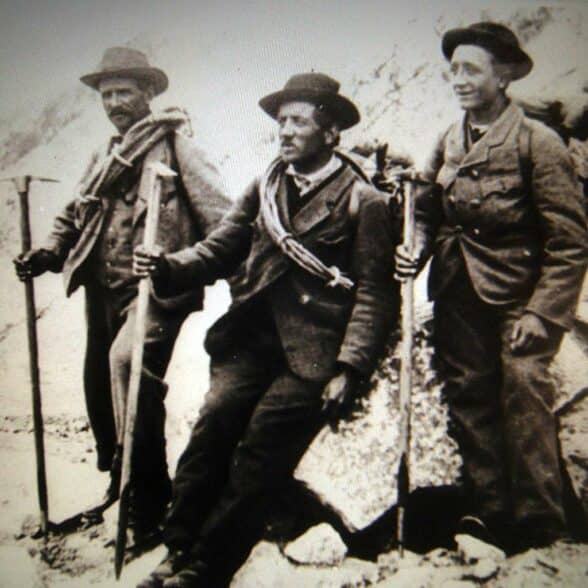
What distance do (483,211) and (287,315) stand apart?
1.00m

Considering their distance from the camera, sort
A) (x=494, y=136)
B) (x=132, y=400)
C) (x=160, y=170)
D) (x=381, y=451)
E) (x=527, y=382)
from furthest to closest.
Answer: (x=160, y=170) < (x=132, y=400) < (x=381, y=451) < (x=494, y=136) < (x=527, y=382)

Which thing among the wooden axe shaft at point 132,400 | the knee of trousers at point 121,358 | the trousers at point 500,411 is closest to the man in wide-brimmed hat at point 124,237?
the knee of trousers at point 121,358

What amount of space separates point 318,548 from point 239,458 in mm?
545

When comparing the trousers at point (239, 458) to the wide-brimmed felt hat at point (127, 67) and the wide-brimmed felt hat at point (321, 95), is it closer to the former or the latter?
the wide-brimmed felt hat at point (321, 95)

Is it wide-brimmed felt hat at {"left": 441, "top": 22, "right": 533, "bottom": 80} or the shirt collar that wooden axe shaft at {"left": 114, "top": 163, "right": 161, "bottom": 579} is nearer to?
the shirt collar

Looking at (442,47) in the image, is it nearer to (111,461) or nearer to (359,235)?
(359,235)

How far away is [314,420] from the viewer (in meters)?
3.84

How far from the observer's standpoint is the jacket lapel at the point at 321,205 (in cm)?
388

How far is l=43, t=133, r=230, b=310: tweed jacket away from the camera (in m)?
4.23

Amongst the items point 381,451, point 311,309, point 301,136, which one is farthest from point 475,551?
point 301,136

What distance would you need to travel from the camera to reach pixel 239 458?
384 cm

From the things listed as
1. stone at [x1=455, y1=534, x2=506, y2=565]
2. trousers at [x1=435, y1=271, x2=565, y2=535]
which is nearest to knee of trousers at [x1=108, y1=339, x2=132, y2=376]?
trousers at [x1=435, y1=271, x2=565, y2=535]

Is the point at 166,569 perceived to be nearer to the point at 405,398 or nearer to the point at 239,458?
the point at 239,458

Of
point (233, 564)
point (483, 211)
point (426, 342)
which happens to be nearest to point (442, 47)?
point (483, 211)
